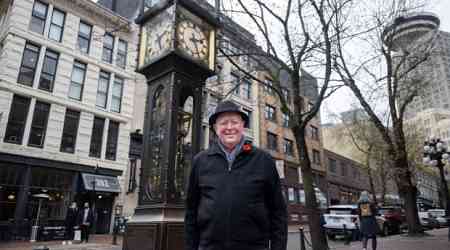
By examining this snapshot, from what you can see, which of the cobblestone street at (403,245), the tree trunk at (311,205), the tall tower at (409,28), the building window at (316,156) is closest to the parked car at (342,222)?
the cobblestone street at (403,245)

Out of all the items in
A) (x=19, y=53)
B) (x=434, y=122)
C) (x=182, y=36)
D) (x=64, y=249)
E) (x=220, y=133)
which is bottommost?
(x=64, y=249)

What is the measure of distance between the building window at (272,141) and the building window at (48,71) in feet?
67.7

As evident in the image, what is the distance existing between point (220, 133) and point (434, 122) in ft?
209

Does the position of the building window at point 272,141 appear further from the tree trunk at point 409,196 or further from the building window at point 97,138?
the building window at point 97,138

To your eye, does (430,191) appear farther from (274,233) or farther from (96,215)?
(274,233)

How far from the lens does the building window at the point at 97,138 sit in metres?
20.1

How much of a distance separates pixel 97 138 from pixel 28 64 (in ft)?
18.3

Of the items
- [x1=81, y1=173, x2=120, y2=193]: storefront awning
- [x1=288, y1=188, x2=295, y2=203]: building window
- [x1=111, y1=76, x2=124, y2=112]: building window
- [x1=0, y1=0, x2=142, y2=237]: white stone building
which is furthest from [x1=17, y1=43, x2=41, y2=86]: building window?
[x1=288, y1=188, x2=295, y2=203]: building window

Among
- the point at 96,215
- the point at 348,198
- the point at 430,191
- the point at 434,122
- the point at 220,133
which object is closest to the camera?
the point at 220,133

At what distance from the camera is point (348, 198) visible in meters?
45.8

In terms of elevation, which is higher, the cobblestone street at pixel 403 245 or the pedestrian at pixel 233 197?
the pedestrian at pixel 233 197

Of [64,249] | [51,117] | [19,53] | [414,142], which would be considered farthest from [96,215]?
[414,142]

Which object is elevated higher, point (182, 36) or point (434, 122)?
point (434, 122)

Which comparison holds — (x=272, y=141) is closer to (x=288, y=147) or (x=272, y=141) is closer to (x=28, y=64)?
(x=288, y=147)
